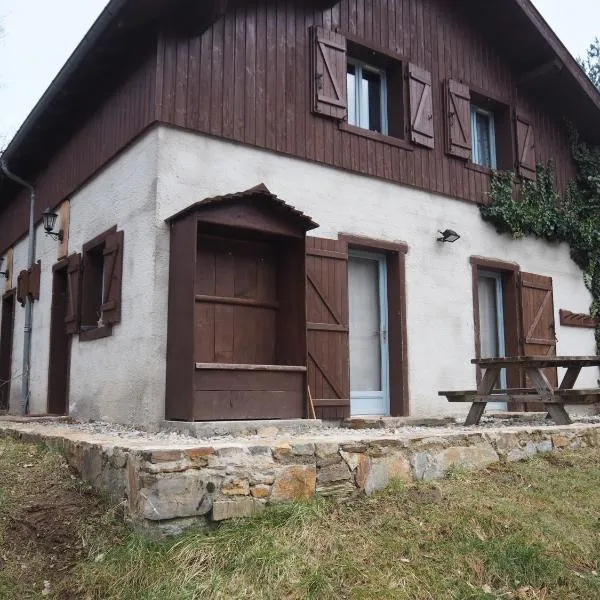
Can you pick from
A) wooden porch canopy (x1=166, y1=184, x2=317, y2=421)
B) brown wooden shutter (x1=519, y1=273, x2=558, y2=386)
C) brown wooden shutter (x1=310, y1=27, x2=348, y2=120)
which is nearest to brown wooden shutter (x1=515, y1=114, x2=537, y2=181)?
brown wooden shutter (x1=519, y1=273, x2=558, y2=386)

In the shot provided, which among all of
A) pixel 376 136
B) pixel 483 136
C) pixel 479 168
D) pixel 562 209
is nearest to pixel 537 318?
pixel 562 209

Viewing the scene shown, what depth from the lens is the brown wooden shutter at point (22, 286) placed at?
9844mm

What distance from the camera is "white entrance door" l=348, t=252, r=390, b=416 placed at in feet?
25.5

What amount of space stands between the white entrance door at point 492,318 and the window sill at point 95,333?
4.98m

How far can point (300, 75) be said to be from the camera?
292 inches

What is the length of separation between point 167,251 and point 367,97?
148 inches

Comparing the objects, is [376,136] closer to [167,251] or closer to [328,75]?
[328,75]

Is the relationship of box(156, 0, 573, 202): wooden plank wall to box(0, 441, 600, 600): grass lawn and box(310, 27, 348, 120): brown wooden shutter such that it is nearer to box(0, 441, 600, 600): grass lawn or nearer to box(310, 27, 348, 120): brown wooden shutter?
box(310, 27, 348, 120): brown wooden shutter

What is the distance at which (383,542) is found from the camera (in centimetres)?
389

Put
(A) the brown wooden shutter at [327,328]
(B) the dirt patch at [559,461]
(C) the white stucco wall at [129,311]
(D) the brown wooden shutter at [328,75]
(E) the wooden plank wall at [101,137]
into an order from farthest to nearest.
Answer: (D) the brown wooden shutter at [328,75] < (A) the brown wooden shutter at [327,328] < (E) the wooden plank wall at [101,137] < (C) the white stucco wall at [129,311] < (B) the dirt patch at [559,461]

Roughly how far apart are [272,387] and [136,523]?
7.35ft

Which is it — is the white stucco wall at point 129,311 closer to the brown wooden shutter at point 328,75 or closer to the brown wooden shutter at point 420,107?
the brown wooden shutter at point 328,75

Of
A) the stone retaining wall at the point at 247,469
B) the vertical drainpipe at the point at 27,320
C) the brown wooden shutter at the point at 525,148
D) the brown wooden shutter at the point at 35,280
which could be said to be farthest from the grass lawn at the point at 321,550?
the brown wooden shutter at the point at 525,148

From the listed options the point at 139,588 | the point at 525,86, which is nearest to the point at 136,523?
the point at 139,588
